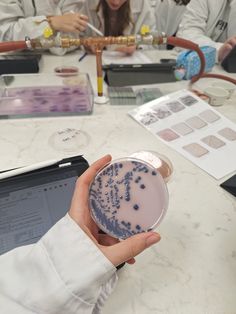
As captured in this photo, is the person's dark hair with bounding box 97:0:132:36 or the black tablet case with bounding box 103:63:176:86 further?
the person's dark hair with bounding box 97:0:132:36

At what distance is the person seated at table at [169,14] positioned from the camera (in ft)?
6.64

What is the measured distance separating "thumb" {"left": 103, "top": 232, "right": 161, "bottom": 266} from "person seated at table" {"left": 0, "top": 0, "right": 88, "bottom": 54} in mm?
1004

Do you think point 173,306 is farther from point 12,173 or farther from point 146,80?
point 146,80

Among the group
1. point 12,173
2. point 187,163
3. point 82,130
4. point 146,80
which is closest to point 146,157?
point 187,163

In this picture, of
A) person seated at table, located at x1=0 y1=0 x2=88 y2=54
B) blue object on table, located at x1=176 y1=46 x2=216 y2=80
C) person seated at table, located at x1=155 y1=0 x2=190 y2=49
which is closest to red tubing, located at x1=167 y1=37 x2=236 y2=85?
blue object on table, located at x1=176 y1=46 x2=216 y2=80

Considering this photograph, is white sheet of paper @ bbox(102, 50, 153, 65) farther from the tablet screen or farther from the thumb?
the thumb

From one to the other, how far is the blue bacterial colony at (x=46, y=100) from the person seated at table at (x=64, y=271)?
518 mm

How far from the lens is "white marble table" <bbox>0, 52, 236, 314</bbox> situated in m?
0.42

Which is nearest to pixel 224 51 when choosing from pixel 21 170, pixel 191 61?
pixel 191 61

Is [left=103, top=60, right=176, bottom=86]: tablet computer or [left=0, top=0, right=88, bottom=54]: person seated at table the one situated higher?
[left=0, top=0, right=88, bottom=54]: person seated at table

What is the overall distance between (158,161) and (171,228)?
7.3 inches

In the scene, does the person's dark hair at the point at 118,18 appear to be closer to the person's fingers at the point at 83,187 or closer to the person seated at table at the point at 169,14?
the person seated at table at the point at 169,14

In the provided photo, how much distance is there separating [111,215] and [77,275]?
112 mm

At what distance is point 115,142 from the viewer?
74 centimetres
